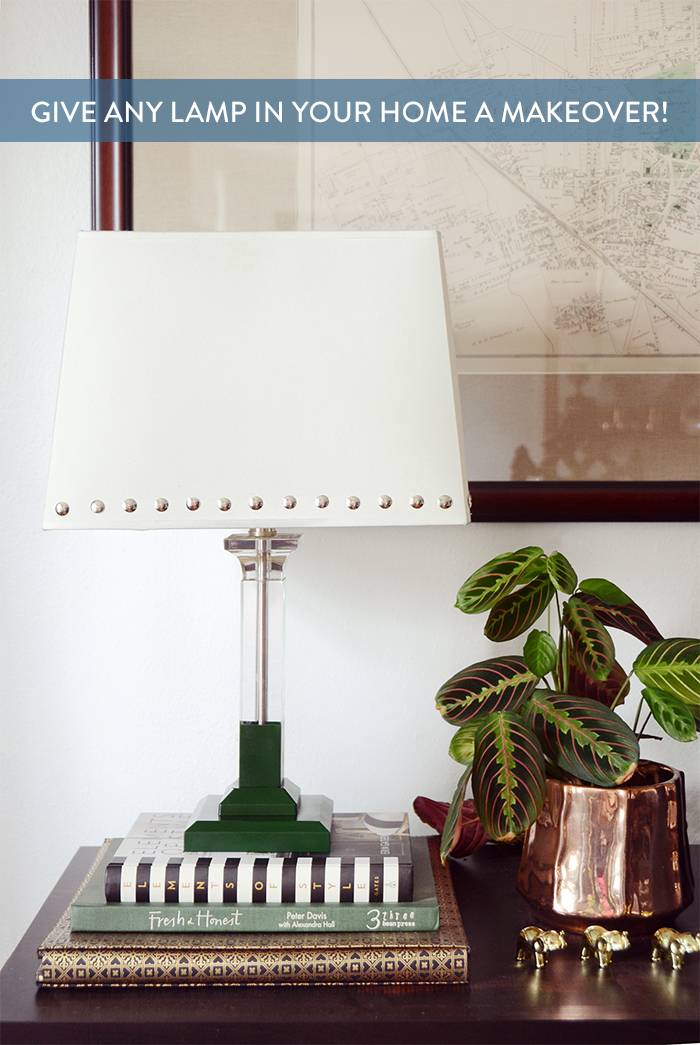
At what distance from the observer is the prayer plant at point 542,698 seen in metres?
0.78

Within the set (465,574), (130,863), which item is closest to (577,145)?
(465,574)

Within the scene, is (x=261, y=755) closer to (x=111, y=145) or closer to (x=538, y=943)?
(x=538, y=943)

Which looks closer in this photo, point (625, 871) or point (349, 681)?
point (625, 871)

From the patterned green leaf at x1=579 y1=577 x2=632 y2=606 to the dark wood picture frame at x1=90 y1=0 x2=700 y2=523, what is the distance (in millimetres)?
175

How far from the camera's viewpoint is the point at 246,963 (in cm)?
76

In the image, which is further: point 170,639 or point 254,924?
point 170,639

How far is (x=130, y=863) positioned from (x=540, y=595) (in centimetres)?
42

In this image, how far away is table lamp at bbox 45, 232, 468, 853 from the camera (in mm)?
762

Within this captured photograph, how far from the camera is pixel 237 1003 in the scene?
0.74 metres

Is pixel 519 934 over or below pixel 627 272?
below

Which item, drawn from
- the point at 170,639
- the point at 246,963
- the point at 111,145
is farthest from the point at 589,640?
the point at 111,145

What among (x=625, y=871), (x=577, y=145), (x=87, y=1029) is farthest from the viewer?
(x=577, y=145)

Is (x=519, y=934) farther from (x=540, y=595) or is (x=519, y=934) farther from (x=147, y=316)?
(x=147, y=316)

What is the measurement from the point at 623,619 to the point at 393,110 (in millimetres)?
586
